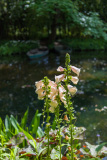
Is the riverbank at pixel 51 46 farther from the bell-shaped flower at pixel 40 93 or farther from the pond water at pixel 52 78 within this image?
the bell-shaped flower at pixel 40 93

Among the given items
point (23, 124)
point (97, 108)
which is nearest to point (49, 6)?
point (97, 108)

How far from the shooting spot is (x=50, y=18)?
40.6ft

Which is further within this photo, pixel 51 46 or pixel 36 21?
pixel 36 21

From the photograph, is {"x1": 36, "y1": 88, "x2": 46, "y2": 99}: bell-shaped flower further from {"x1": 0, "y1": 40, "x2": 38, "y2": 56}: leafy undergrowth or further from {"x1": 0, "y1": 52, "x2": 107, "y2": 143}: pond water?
{"x1": 0, "y1": 40, "x2": 38, "y2": 56}: leafy undergrowth

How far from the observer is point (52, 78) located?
23.5 feet

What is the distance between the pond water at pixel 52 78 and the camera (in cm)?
458

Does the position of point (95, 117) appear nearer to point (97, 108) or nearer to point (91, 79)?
point (97, 108)

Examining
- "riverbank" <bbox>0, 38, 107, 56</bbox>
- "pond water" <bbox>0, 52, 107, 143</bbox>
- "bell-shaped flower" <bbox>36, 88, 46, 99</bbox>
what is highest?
"bell-shaped flower" <bbox>36, 88, 46, 99</bbox>

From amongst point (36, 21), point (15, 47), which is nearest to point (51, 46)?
point (15, 47)

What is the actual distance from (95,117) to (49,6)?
6.80 meters

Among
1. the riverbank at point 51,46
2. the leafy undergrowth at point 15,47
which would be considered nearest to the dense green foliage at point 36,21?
the riverbank at point 51,46

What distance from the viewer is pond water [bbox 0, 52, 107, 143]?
4.58 m

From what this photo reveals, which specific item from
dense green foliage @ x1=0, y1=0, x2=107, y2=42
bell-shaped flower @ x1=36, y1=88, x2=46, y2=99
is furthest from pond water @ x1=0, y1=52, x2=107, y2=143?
dense green foliage @ x1=0, y1=0, x2=107, y2=42

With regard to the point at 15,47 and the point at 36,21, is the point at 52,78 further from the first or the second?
the point at 36,21
